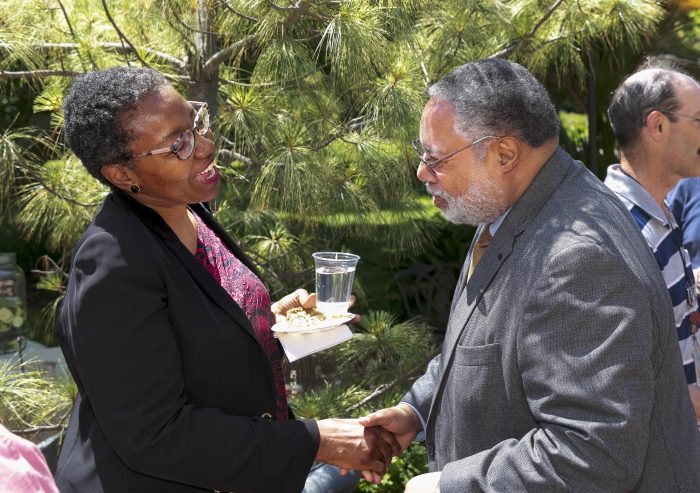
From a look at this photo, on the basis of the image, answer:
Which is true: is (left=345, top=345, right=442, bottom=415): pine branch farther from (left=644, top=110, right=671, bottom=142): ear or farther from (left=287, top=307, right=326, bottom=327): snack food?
(left=644, top=110, right=671, bottom=142): ear

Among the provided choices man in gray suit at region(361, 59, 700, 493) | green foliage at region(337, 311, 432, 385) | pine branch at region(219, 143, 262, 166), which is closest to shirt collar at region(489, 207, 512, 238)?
man in gray suit at region(361, 59, 700, 493)

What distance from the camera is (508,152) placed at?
67.6 inches

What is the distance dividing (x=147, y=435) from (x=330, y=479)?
1.65 m

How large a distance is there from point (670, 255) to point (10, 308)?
3463 millimetres

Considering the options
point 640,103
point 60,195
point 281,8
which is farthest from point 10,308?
point 640,103

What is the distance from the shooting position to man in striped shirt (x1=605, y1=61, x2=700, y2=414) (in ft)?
8.22

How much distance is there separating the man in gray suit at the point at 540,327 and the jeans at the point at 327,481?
1.37 metres

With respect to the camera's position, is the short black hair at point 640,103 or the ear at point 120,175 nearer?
the ear at point 120,175

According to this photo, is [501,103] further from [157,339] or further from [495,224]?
[157,339]

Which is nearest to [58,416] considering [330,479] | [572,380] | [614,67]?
[330,479]

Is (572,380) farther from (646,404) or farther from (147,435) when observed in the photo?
(147,435)

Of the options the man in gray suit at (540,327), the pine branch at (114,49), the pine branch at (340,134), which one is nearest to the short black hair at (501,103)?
the man in gray suit at (540,327)

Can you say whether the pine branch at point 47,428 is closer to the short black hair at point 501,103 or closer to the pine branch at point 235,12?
the pine branch at point 235,12

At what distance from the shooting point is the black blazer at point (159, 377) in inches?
65.9
